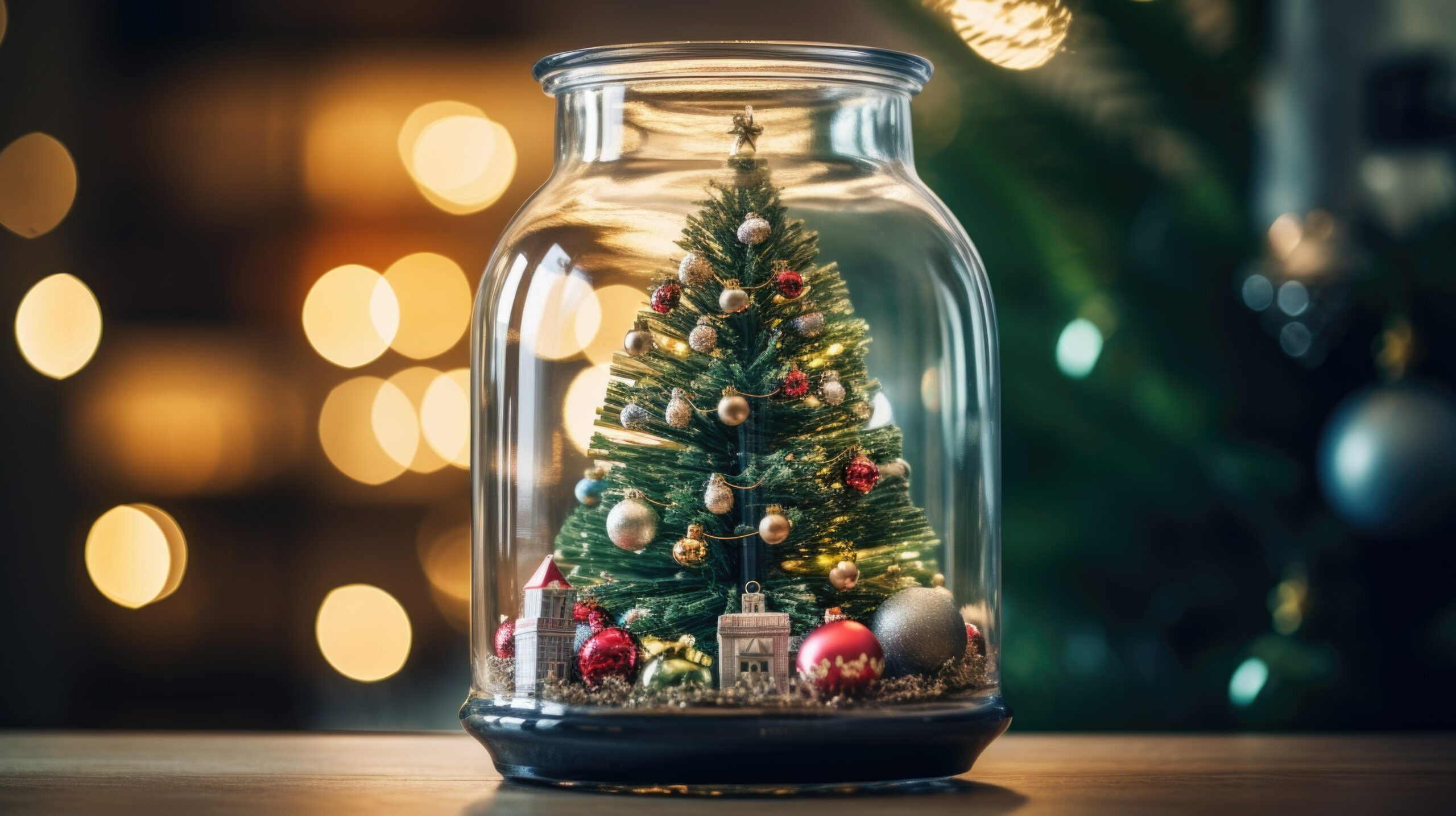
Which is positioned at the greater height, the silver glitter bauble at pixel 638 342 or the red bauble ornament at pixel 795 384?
the silver glitter bauble at pixel 638 342

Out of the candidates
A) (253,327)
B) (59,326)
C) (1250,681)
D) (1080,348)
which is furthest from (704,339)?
(59,326)

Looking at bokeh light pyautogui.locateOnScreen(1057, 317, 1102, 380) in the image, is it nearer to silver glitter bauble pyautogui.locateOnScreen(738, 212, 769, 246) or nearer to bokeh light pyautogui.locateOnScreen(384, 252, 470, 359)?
silver glitter bauble pyautogui.locateOnScreen(738, 212, 769, 246)

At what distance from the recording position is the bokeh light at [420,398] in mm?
2402

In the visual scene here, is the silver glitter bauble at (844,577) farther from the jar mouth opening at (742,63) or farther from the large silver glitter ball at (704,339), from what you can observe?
the jar mouth opening at (742,63)

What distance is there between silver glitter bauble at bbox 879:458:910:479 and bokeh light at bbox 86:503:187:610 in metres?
1.82

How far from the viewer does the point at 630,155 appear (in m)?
0.83

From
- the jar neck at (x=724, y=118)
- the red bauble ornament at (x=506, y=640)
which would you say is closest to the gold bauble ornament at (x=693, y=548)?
the red bauble ornament at (x=506, y=640)

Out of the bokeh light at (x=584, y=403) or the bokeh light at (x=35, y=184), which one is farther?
the bokeh light at (x=35, y=184)

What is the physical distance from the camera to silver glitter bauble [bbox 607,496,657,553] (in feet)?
2.57

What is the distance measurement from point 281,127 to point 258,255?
0.23 meters

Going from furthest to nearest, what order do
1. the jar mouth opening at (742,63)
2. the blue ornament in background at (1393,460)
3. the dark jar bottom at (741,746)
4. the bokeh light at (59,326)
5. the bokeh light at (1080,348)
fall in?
the bokeh light at (59,326) → the bokeh light at (1080,348) → the blue ornament in background at (1393,460) → the jar mouth opening at (742,63) → the dark jar bottom at (741,746)

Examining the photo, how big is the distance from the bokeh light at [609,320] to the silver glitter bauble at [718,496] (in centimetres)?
11

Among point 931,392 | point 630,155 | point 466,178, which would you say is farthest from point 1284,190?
point 466,178

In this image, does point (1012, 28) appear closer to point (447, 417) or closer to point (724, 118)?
point (724, 118)
